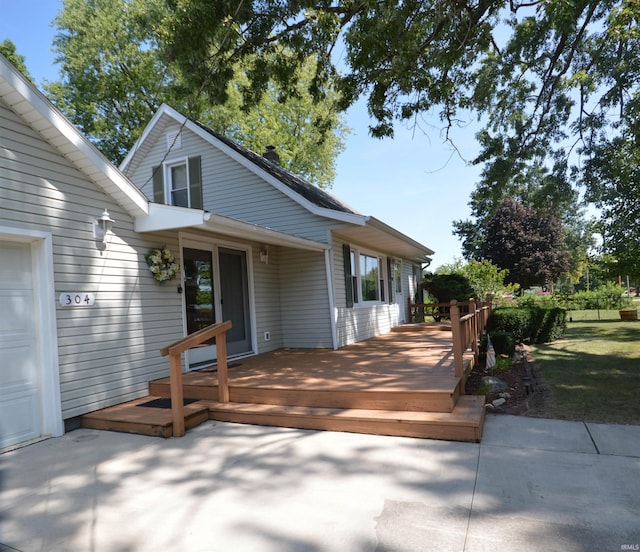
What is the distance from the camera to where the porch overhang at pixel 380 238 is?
329 inches

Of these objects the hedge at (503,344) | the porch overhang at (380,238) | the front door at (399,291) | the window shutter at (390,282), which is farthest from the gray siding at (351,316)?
the hedge at (503,344)

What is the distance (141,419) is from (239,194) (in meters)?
5.99

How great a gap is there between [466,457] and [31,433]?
4510 mm

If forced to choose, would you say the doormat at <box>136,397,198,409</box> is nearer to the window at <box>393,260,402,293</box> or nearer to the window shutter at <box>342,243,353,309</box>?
the window shutter at <box>342,243,353,309</box>

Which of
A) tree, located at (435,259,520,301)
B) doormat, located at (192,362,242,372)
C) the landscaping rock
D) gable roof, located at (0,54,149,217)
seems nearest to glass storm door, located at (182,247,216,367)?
doormat, located at (192,362,242,372)

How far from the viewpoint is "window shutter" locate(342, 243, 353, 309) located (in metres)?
9.29

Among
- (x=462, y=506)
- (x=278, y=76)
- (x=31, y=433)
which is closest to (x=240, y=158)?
(x=278, y=76)

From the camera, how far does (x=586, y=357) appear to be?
8219 millimetres

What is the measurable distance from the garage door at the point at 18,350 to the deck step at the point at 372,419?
1938 mm

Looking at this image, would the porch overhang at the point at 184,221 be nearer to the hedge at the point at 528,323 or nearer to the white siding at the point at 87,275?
the white siding at the point at 87,275

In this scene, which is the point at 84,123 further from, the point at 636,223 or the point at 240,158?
the point at 636,223

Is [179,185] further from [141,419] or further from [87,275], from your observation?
[141,419]

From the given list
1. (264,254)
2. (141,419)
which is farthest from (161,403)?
(264,254)

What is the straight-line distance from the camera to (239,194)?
371 inches
